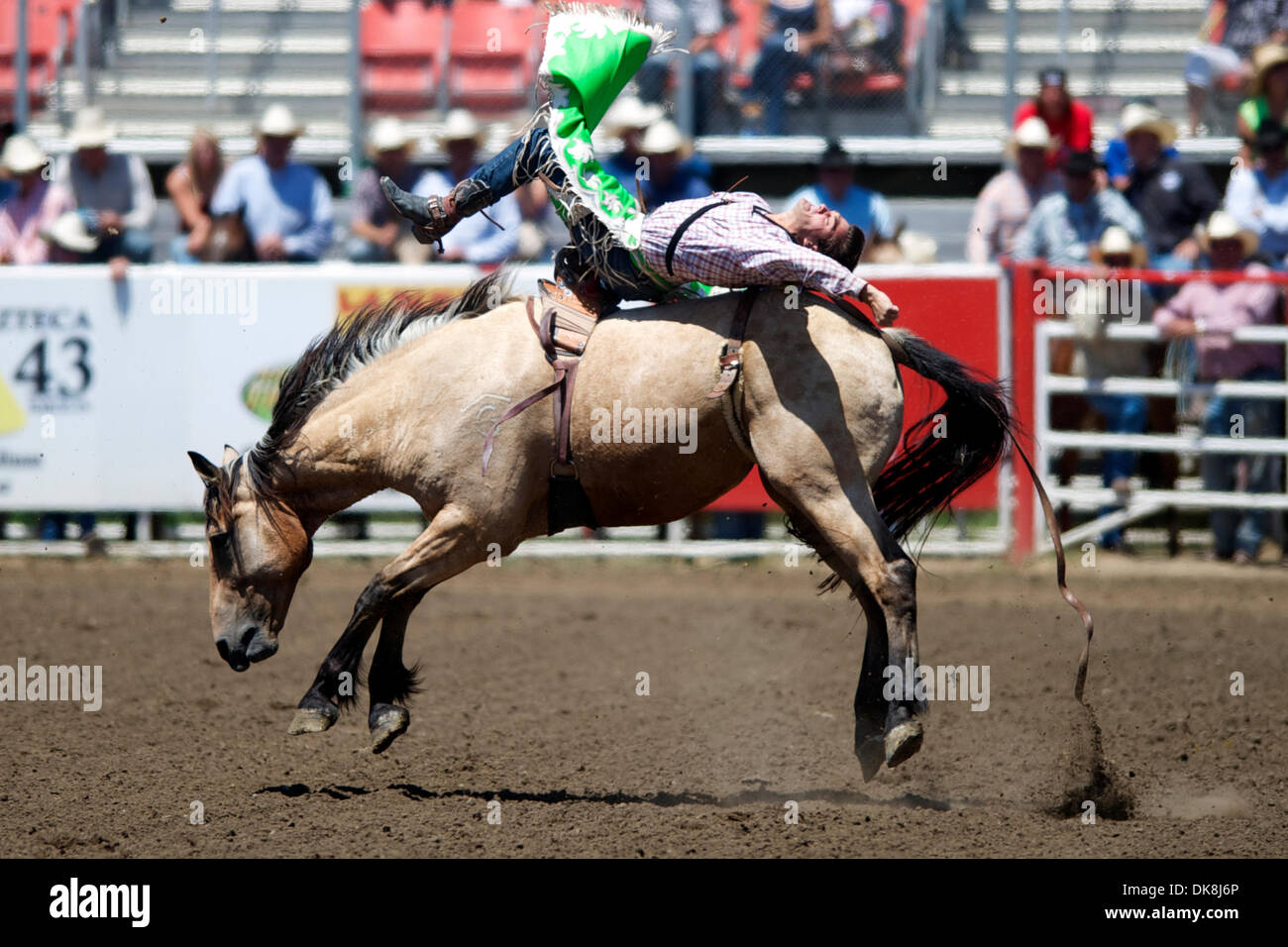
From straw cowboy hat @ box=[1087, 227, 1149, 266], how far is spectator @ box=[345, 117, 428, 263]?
4.06m

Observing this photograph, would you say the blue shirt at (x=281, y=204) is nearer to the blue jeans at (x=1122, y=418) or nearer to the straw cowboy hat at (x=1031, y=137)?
the straw cowboy hat at (x=1031, y=137)

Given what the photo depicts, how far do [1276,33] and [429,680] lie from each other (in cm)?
715

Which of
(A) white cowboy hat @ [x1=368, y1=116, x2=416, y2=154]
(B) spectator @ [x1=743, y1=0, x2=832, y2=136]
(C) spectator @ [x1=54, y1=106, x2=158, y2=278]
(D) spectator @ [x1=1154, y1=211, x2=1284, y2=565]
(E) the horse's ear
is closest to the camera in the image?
(E) the horse's ear

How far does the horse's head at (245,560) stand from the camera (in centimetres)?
514

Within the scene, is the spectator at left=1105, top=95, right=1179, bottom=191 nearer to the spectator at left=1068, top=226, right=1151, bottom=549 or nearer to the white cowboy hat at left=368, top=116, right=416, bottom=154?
the spectator at left=1068, top=226, right=1151, bottom=549

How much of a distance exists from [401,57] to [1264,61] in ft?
18.7

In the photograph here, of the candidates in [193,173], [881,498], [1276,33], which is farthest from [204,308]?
[1276,33]

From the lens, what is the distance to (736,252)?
475 cm

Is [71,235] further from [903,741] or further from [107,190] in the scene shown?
[903,741]

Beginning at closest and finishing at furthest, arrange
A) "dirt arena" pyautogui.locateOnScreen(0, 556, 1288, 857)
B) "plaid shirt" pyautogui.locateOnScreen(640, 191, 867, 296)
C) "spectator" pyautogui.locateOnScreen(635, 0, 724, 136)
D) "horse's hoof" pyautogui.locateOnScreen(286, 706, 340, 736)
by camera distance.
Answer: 1. "dirt arena" pyautogui.locateOnScreen(0, 556, 1288, 857)
2. "plaid shirt" pyautogui.locateOnScreen(640, 191, 867, 296)
3. "horse's hoof" pyautogui.locateOnScreen(286, 706, 340, 736)
4. "spectator" pyautogui.locateOnScreen(635, 0, 724, 136)

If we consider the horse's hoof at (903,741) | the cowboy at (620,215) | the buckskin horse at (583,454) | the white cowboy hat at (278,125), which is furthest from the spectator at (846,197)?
the horse's hoof at (903,741)

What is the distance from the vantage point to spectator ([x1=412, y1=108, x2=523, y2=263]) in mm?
9711

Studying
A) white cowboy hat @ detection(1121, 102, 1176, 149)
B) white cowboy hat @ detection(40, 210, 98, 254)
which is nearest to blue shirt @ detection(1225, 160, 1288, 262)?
white cowboy hat @ detection(1121, 102, 1176, 149)

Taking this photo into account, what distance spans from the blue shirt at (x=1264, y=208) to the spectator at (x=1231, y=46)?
1221 mm
